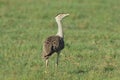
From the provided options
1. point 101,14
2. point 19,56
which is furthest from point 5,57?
point 101,14

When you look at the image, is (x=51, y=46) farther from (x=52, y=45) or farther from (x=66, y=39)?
(x=66, y=39)

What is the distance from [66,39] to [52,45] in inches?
168

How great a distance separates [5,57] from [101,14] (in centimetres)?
829

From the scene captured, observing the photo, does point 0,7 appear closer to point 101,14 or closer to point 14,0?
point 14,0

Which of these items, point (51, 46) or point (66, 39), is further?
point (66, 39)

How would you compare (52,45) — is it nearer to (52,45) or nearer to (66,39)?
(52,45)

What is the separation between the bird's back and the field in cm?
37

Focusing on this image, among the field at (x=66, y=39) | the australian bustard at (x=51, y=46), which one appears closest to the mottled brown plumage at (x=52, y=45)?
the australian bustard at (x=51, y=46)

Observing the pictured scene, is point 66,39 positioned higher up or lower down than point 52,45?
lower down

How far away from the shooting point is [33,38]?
46.2ft

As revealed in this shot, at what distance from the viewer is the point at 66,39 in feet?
46.7

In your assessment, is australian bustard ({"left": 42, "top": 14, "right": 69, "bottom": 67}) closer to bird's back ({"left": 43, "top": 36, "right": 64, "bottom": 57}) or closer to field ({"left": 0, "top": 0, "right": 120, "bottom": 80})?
bird's back ({"left": 43, "top": 36, "right": 64, "bottom": 57})

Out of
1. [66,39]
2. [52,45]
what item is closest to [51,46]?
[52,45]

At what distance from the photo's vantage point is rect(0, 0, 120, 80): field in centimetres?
1004
